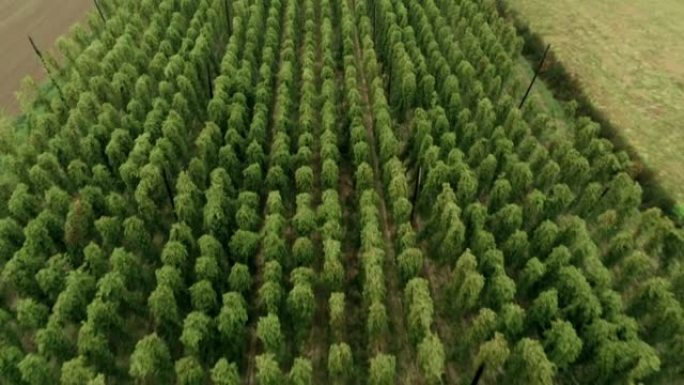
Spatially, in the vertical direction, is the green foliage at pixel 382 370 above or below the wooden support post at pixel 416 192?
above

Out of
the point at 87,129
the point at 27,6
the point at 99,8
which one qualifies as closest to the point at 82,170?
the point at 87,129

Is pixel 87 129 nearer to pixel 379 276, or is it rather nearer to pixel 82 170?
pixel 82 170

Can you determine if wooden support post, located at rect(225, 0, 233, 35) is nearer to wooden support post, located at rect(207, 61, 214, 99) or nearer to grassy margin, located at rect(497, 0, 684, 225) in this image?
wooden support post, located at rect(207, 61, 214, 99)

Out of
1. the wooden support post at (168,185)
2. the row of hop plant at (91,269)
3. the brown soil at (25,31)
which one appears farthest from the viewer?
the brown soil at (25,31)

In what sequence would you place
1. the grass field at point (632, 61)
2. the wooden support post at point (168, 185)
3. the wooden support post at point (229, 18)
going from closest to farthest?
the wooden support post at point (168, 185), the grass field at point (632, 61), the wooden support post at point (229, 18)

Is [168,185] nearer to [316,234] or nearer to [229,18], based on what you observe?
[316,234]

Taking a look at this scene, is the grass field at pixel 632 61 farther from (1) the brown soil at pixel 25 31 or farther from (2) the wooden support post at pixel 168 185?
(1) the brown soil at pixel 25 31

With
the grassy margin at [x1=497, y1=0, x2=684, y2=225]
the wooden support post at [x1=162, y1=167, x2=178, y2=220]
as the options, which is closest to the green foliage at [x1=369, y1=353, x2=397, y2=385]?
the wooden support post at [x1=162, y1=167, x2=178, y2=220]

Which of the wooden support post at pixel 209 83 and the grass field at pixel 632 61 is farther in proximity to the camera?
the wooden support post at pixel 209 83

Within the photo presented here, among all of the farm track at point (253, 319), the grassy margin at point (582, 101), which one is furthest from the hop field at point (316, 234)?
the grassy margin at point (582, 101)
